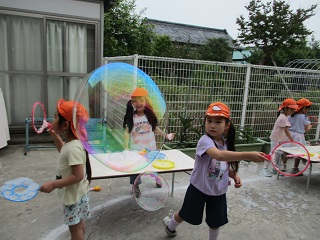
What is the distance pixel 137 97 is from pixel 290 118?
145 inches

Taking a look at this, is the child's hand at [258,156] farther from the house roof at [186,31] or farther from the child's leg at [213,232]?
the house roof at [186,31]

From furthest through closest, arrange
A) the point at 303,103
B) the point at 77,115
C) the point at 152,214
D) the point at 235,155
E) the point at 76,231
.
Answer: the point at 303,103, the point at 152,214, the point at 76,231, the point at 77,115, the point at 235,155

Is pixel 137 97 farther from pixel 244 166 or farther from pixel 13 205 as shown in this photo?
pixel 244 166

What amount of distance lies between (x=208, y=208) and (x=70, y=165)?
53.3 inches

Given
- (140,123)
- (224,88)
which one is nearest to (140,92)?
(140,123)

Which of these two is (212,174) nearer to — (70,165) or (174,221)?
(174,221)

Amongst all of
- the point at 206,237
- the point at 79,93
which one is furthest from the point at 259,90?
the point at 79,93

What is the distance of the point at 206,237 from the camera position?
3.05 m

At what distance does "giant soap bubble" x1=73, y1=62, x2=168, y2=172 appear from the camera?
265 centimetres

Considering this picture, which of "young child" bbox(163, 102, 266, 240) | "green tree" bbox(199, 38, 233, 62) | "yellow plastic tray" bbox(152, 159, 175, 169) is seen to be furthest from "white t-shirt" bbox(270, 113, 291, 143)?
"green tree" bbox(199, 38, 233, 62)

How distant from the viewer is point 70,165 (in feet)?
7.00

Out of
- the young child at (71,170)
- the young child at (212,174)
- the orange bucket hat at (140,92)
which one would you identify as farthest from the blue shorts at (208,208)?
the orange bucket hat at (140,92)

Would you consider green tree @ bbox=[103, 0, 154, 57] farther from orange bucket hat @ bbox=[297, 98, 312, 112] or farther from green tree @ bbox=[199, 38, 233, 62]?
orange bucket hat @ bbox=[297, 98, 312, 112]

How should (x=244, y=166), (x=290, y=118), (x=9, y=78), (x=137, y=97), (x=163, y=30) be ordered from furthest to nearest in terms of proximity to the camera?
1. (x=163, y=30)
2. (x=9, y=78)
3. (x=244, y=166)
4. (x=290, y=118)
5. (x=137, y=97)
